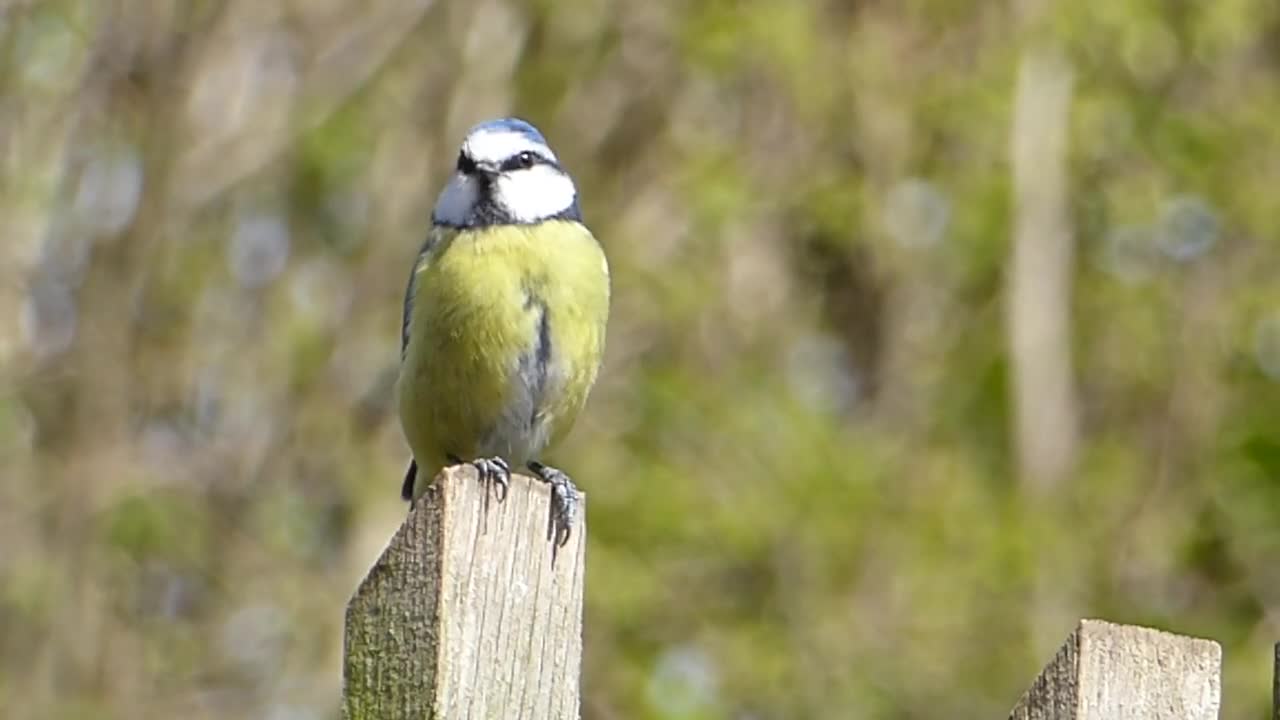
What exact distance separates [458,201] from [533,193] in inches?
5.2

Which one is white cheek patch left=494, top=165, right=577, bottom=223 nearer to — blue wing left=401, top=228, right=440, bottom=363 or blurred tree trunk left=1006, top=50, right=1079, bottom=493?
blue wing left=401, top=228, right=440, bottom=363

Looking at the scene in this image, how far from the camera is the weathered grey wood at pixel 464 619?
1.61 metres

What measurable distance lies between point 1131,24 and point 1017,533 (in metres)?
1.60

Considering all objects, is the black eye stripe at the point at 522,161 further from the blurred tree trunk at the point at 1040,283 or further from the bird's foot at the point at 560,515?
the blurred tree trunk at the point at 1040,283

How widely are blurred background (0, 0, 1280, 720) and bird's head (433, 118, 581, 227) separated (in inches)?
91.6

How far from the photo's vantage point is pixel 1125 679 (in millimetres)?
1781

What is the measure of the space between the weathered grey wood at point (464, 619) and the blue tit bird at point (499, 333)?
1532 millimetres

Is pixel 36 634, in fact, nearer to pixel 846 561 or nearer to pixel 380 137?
pixel 380 137

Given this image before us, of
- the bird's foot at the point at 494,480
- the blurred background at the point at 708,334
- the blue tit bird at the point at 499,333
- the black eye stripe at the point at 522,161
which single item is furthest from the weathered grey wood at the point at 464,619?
the blurred background at the point at 708,334

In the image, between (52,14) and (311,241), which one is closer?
(52,14)

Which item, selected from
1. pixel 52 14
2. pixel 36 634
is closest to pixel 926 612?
pixel 36 634

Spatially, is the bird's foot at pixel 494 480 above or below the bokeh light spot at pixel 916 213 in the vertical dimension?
below

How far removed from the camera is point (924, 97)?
691 cm

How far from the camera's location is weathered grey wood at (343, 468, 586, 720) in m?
1.61
